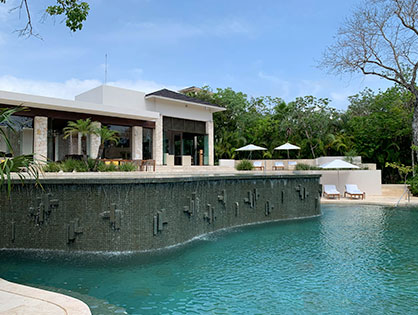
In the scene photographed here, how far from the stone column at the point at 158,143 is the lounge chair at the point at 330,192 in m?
12.3

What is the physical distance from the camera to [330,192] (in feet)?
64.0

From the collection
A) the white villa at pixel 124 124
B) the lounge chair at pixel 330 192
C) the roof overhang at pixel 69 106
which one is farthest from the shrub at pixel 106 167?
the lounge chair at pixel 330 192

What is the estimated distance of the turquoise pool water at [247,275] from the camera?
201 inches

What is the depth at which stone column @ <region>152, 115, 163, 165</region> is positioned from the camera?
26094mm

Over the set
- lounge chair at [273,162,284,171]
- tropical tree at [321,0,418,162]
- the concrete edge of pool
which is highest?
tropical tree at [321,0,418,162]

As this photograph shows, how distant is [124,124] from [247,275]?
1955cm

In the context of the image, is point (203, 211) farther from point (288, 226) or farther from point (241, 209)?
point (288, 226)

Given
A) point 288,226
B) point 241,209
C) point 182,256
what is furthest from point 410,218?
point 182,256

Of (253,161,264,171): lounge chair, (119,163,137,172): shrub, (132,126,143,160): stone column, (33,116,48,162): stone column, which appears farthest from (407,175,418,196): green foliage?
(33,116,48,162): stone column

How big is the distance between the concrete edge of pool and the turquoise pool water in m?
0.67

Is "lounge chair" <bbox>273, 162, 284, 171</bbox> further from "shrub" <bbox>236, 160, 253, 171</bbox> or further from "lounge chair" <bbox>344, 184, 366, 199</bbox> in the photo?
"lounge chair" <bbox>344, 184, 366, 199</bbox>

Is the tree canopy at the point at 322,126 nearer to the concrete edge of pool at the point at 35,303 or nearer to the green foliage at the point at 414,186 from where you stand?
the green foliage at the point at 414,186

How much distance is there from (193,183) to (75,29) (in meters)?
4.90

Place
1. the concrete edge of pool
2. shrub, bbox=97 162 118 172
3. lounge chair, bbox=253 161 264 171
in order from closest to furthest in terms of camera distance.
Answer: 1. the concrete edge of pool
2. shrub, bbox=97 162 118 172
3. lounge chair, bbox=253 161 264 171
